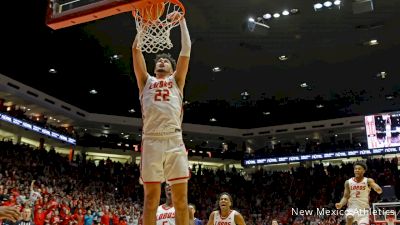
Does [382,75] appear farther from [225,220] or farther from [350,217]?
[225,220]

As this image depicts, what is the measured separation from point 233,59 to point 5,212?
18.5 metres

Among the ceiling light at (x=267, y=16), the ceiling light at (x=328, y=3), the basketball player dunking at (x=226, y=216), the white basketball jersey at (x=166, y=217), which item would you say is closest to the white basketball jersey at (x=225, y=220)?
the basketball player dunking at (x=226, y=216)

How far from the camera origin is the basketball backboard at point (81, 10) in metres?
6.75

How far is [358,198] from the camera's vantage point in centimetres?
1017

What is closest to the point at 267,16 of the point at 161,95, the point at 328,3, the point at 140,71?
the point at 328,3

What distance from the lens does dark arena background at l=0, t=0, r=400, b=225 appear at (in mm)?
17625

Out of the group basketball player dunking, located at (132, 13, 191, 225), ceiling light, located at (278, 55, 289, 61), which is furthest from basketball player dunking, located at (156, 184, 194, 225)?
ceiling light, located at (278, 55, 289, 61)

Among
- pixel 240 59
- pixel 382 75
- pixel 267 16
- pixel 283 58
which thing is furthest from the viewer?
pixel 382 75

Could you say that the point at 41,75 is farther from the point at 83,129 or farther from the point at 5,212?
the point at 5,212

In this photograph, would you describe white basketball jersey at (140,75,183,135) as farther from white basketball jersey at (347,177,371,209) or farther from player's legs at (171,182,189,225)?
white basketball jersey at (347,177,371,209)

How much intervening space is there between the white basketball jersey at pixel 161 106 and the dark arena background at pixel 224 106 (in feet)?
9.64

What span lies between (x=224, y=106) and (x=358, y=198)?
18729 mm

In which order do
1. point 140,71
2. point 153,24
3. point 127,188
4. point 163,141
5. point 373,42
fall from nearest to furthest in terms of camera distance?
1. point 163,141
2. point 140,71
3. point 153,24
4. point 373,42
5. point 127,188

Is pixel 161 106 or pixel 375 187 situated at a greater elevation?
pixel 161 106
